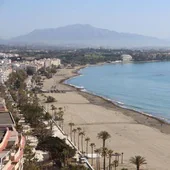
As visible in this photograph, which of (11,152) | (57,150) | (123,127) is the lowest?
(123,127)

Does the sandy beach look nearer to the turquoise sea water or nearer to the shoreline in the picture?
the shoreline

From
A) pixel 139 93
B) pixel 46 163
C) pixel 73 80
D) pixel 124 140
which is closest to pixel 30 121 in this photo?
pixel 124 140

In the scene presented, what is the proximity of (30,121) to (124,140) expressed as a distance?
277 inches

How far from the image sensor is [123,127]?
112ft

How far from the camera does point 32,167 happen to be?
16453 mm

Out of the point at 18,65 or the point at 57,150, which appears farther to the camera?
the point at 18,65

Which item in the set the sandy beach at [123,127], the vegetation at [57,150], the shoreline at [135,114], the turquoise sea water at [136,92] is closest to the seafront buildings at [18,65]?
the turquoise sea water at [136,92]

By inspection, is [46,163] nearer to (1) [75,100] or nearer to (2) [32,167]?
(2) [32,167]

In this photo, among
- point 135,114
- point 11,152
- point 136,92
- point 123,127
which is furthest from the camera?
point 136,92

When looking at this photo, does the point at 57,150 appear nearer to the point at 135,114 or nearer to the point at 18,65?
the point at 135,114

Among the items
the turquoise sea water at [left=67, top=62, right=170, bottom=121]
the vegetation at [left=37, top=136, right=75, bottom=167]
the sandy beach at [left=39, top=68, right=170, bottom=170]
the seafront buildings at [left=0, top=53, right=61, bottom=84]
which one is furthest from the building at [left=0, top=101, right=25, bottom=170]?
the seafront buildings at [left=0, top=53, right=61, bottom=84]

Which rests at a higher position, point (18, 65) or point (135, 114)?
point (18, 65)

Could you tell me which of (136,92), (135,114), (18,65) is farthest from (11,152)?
(18,65)

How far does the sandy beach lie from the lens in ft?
84.2
